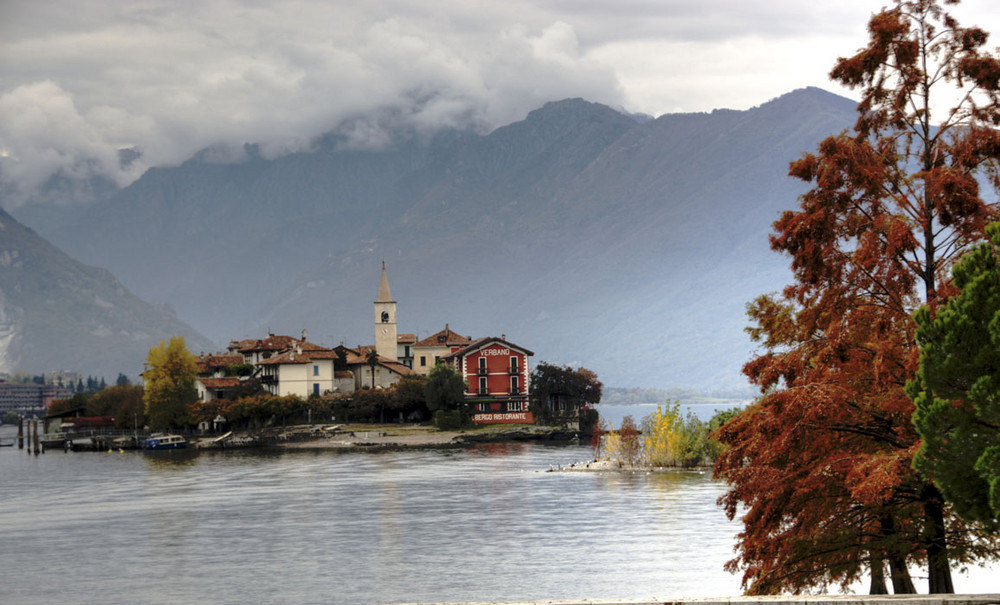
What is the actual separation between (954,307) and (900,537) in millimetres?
6418

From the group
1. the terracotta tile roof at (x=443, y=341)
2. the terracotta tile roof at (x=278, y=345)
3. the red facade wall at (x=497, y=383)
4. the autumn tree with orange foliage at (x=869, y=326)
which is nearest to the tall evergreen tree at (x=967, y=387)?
the autumn tree with orange foliage at (x=869, y=326)

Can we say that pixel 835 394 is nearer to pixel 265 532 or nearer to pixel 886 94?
pixel 886 94

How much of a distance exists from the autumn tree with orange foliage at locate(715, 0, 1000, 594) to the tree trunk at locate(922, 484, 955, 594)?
3 cm

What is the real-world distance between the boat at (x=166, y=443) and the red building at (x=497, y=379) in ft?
130

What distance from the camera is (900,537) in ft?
89.7

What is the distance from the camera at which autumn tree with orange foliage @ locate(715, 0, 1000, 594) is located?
27234 millimetres

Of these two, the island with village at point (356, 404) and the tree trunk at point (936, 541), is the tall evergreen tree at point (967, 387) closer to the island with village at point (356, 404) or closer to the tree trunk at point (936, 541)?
the tree trunk at point (936, 541)

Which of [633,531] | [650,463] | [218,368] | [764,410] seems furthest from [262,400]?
[764,410]

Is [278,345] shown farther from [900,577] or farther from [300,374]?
[900,577]

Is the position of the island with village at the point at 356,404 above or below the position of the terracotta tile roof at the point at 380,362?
below

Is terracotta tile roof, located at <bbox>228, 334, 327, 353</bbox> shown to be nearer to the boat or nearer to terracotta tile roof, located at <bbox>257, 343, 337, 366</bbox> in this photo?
terracotta tile roof, located at <bbox>257, 343, 337, 366</bbox>

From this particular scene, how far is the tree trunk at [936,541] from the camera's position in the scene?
2681cm

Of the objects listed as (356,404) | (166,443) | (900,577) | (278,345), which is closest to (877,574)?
(900,577)

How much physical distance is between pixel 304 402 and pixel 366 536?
10281 cm
